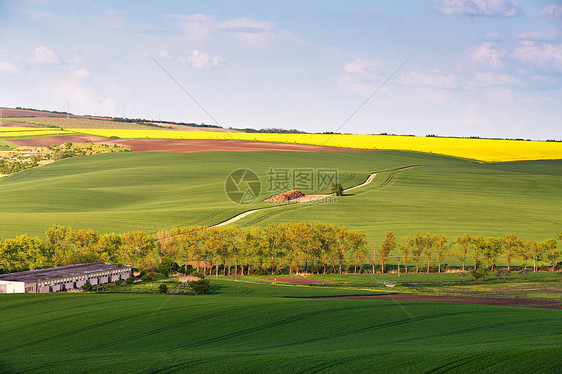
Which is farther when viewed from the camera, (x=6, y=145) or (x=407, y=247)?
(x=6, y=145)

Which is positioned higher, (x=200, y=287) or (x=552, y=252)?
(x=552, y=252)

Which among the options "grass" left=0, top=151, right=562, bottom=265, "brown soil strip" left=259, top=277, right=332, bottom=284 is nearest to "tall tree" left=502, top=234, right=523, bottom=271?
"grass" left=0, top=151, right=562, bottom=265

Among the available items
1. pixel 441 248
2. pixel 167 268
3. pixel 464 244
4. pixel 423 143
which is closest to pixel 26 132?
pixel 423 143

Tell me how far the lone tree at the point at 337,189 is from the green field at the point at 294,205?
12.0 feet

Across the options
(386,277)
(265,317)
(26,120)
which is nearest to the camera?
(265,317)

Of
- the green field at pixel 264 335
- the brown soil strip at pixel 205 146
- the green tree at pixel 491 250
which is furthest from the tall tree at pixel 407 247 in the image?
the brown soil strip at pixel 205 146

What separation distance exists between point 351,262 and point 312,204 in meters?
29.1

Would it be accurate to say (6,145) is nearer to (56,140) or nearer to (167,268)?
(56,140)

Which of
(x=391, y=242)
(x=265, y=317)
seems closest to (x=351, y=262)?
(x=391, y=242)

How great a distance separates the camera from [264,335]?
26.7 meters

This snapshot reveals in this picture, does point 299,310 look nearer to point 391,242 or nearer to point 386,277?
point 386,277

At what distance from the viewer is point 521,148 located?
15725 cm

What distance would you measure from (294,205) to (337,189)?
12373 mm
